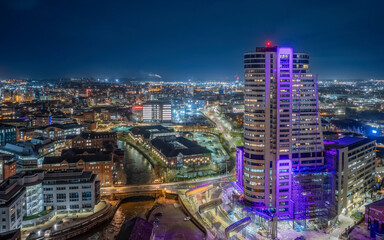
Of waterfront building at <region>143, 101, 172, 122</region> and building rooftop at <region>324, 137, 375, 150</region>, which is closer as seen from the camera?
building rooftop at <region>324, 137, 375, 150</region>

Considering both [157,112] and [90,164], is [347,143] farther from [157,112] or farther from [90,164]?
[157,112]

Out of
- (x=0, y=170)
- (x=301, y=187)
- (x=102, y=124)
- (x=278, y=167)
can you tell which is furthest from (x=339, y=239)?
(x=102, y=124)

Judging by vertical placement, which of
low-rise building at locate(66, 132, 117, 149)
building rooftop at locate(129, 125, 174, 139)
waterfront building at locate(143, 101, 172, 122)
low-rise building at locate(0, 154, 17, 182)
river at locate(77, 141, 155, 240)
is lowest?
river at locate(77, 141, 155, 240)

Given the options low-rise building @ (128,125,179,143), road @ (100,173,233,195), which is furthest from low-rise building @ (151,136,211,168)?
low-rise building @ (128,125,179,143)

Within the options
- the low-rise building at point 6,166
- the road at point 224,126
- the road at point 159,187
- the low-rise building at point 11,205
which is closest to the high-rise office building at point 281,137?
the road at point 159,187

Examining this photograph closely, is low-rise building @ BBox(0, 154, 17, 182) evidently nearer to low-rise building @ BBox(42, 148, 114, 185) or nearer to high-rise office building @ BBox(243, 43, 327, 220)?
low-rise building @ BBox(42, 148, 114, 185)

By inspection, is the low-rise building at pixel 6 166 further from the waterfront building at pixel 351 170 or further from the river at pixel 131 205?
the waterfront building at pixel 351 170

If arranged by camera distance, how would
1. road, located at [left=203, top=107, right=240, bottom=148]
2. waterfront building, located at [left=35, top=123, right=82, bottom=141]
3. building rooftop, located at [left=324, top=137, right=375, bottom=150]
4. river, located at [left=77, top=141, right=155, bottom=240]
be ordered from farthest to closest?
road, located at [left=203, top=107, right=240, bottom=148] < waterfront building, located at [left=35, top=123, right=82, bottom=141] < building rooftop, located at [left=324, top=137, right=375, bottom=150] < river, located at [left=77, top=141, right=155, bottom=240]

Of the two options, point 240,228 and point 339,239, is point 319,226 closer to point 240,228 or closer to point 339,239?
point 339,239
